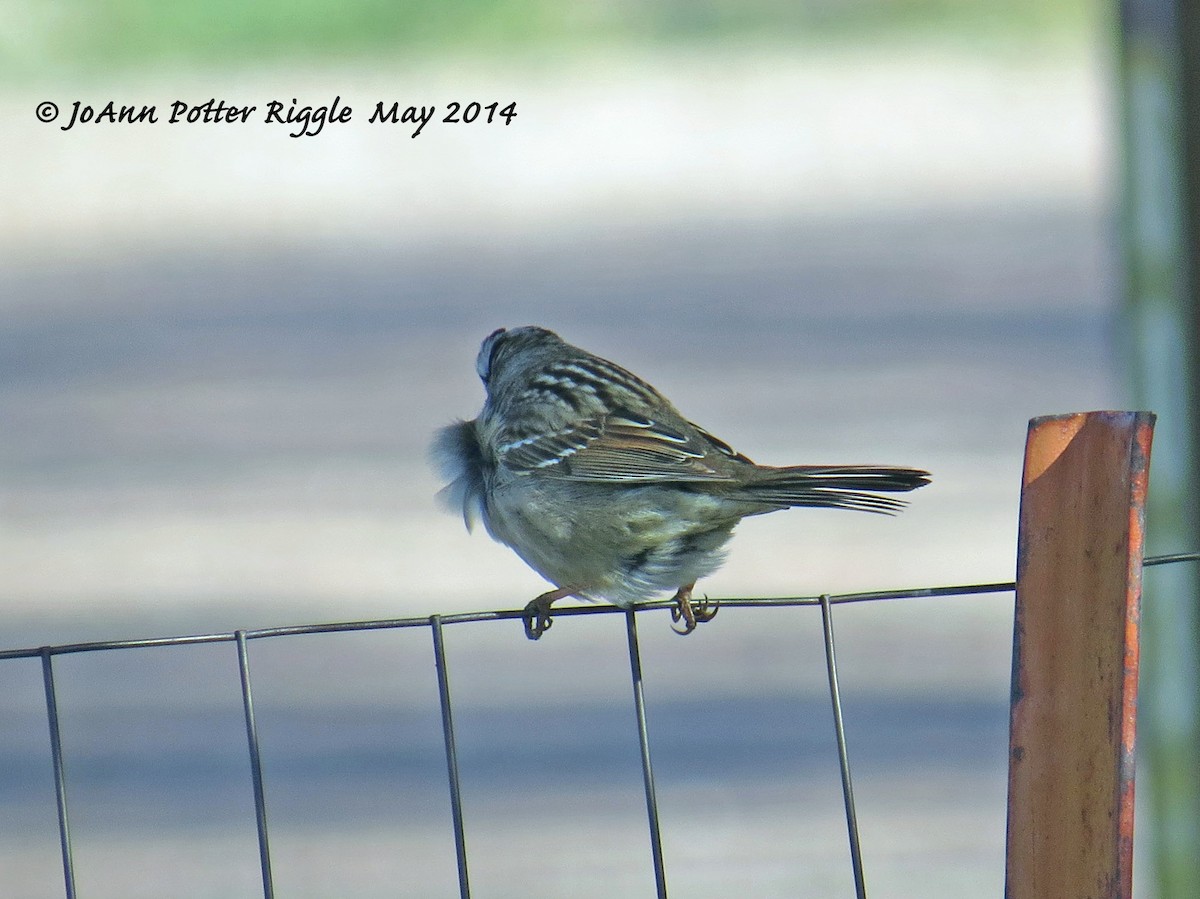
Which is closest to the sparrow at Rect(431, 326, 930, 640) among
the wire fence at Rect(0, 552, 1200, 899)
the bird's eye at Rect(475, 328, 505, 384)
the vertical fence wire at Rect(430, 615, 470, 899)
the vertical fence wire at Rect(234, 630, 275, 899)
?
the bird's eye at Rect(475, 328, 505, 384)

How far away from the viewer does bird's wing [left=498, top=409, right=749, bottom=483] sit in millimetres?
2490

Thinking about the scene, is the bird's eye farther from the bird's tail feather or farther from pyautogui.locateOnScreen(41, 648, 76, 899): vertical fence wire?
pyautogui.locateOnScreen(41, 648, 76, 899): vertical fence wire

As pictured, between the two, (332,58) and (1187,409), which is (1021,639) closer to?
(1187,409)

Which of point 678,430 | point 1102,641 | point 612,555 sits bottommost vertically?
point 1102,641

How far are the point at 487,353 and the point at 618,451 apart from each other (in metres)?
0.72

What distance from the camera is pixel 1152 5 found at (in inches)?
109

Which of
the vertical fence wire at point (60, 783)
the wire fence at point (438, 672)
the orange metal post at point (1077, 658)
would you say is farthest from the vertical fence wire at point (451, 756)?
the orange metal post at point (1077, 658)

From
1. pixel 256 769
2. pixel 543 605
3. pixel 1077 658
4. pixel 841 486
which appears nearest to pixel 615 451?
pixel 543 605

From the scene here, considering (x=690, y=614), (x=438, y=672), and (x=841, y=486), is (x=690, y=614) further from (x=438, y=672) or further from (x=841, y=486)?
(x=438, y=672)

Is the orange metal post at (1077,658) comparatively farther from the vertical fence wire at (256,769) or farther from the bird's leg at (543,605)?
the bird's leg at (543,605)

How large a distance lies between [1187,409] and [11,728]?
2646 millimetres

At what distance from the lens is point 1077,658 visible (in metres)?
1.41

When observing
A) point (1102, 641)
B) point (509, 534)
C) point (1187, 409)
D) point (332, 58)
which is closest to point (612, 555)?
point (509, 534)

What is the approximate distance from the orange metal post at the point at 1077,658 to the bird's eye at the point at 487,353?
6.20 ft
